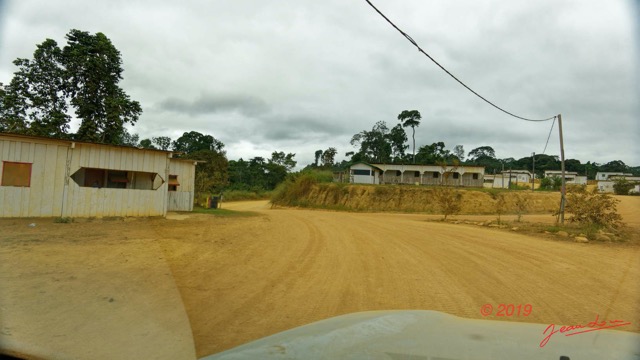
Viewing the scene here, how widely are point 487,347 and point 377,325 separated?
99cm

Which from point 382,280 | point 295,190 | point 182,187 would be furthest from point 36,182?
point 295,190

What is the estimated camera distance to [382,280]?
25.1ft

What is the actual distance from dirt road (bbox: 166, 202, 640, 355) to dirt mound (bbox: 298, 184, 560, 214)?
2728cm

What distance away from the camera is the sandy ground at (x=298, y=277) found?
5.62 m

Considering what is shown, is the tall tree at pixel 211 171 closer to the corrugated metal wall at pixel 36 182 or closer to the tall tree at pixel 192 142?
the corrugated metal wall at pixel 36 182

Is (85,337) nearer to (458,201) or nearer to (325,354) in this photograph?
(325,354)

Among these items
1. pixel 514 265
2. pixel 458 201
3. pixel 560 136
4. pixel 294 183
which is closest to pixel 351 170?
pixel 294 183

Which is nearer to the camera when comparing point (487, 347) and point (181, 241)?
point (487, 347)

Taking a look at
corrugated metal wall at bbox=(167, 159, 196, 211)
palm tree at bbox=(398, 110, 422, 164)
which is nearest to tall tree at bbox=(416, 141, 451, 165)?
palm tree at bbox=(398, 110, 422, 164)

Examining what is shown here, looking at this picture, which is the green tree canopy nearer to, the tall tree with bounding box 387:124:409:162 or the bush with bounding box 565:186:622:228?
the bush with bounding box 565:186:622:228

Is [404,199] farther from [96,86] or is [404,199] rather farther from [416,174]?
[96,86]

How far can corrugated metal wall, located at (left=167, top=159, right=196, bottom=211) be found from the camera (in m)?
24.1

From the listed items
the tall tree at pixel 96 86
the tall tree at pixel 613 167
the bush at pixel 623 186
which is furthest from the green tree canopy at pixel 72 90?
the tall tree at pixel 613 167

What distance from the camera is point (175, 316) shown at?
546 cm
